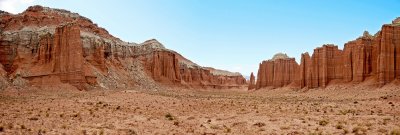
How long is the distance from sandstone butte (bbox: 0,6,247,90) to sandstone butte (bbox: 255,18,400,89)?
121 feet

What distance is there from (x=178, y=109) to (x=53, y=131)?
1561cm

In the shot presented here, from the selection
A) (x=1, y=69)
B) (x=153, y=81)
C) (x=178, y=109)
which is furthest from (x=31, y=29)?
(x=178, y=109)

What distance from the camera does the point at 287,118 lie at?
2681 centimetres

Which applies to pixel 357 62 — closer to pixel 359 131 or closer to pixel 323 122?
pixel 323 122

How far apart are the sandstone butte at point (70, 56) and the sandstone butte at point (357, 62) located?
37.0m

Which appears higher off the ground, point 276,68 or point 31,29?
point 31,29

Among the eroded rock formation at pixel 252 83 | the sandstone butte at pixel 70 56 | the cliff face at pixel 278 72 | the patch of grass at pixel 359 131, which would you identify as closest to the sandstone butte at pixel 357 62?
the cliff face at pixel 278 72

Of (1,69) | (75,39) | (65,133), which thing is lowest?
(65,133)

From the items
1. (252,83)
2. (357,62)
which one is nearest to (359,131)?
(357,62)

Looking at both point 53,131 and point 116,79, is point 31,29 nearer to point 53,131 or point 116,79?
point 116,79

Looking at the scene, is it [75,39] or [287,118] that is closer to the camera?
[287,118]

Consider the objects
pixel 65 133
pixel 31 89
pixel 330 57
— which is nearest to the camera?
pixel 65 133

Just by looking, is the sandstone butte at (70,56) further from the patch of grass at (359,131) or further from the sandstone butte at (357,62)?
the patch of grass at (359,131)

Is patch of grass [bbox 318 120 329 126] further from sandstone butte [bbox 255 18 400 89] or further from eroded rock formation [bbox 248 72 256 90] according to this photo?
eroded rock formation [bbox 248 72 256 90]
